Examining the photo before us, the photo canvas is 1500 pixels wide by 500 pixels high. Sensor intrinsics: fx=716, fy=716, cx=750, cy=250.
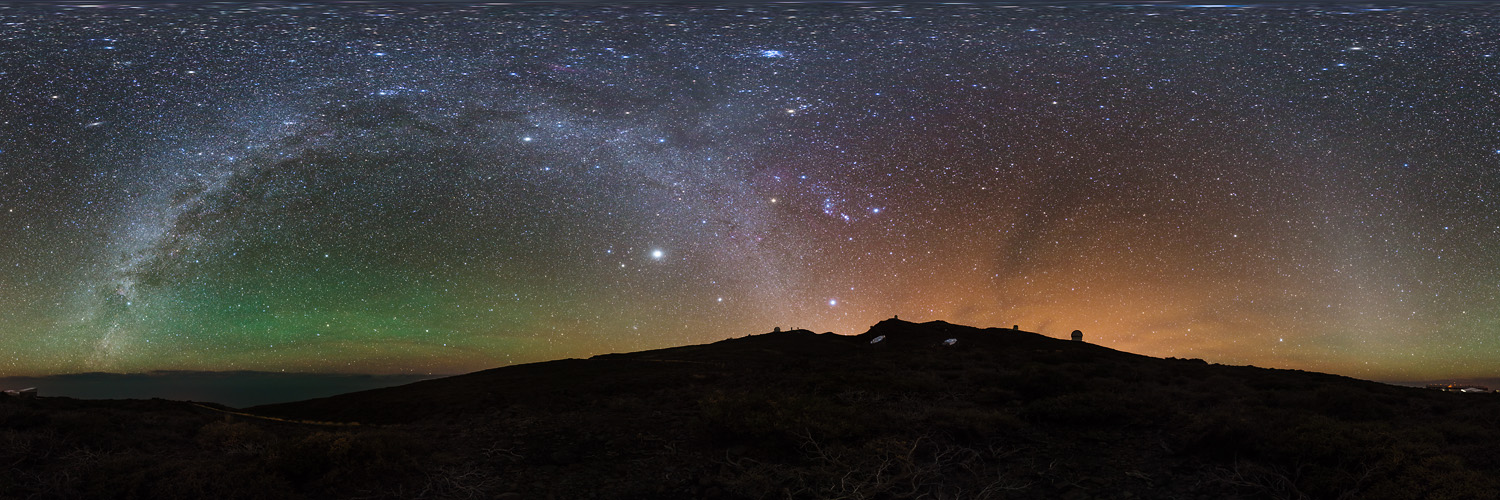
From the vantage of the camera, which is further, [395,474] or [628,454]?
[628,454]

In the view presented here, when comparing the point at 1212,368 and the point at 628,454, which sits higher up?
the point at 1212,368

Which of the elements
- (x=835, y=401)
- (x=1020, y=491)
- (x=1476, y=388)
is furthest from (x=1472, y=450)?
(x=1476, y=388)

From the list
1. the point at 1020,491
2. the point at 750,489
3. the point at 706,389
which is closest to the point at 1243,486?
the point at 1020,491

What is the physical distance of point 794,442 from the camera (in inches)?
563

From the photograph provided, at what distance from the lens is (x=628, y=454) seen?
569 inches

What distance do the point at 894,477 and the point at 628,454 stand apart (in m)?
5.34

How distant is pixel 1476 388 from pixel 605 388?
26684 millimetres

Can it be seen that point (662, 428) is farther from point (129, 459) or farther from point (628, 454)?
point (129, 459)

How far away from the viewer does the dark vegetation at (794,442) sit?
12039mm

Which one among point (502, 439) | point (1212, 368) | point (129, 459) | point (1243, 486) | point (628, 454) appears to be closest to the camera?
point (1243, 486)

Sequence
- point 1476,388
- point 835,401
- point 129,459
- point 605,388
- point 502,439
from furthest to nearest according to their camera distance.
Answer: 1. point 1476,388
2. point 605,388
3. point 835,401
4. point 502,439
5. point 129,459

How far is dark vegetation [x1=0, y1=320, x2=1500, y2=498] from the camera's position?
12039 millimetres

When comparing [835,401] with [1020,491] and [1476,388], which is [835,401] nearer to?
[1020,491]

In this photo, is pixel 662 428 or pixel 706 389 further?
pixel 706 389
